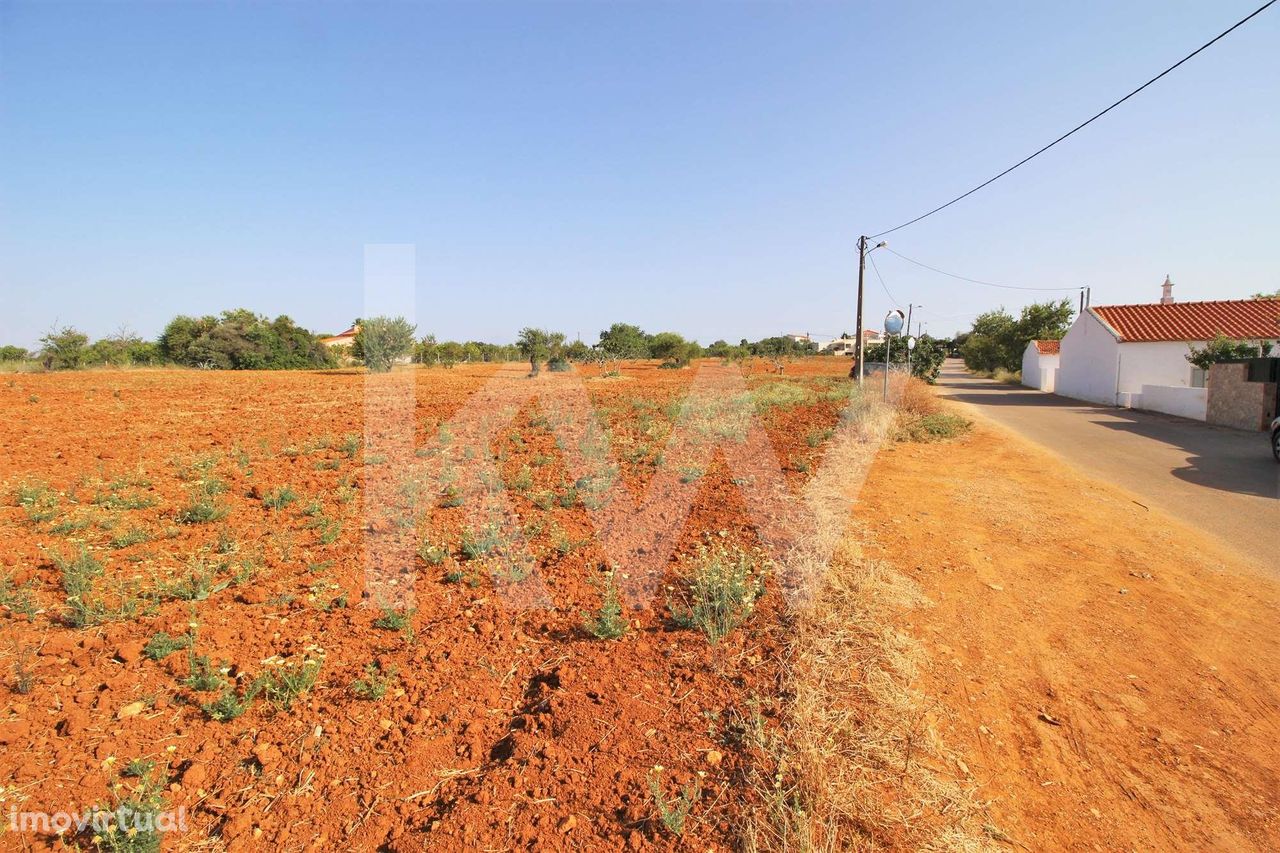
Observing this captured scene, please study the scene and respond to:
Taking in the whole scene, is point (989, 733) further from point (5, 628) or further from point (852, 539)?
point (5, 628)

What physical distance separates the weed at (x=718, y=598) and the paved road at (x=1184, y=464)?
479 cm

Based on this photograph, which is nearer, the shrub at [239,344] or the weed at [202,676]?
the weed at [202,676]

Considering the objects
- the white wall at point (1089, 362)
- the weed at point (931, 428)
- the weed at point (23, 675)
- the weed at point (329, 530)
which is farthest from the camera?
the white wall at point (1089, 362)

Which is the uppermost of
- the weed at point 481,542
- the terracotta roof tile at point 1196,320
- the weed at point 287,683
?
the terracotta roof tile at point 1196,320

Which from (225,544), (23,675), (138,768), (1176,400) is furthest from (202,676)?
(1176,400)

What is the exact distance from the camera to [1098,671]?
3271 mm

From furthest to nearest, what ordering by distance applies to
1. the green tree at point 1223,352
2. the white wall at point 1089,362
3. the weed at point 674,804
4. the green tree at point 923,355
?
the green tree at point 923,355 < the white wall at point 1089,362 < the green tree at point 1223,352 < the weed at point 674,804

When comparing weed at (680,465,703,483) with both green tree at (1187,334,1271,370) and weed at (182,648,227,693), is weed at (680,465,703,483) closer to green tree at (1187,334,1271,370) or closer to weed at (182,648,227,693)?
weed at (182,648,227,693)

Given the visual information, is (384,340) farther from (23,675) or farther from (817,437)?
(23,675)

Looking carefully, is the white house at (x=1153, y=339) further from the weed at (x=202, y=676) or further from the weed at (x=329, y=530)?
the weed at (x=202, y=676)

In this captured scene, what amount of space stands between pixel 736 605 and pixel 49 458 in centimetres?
823

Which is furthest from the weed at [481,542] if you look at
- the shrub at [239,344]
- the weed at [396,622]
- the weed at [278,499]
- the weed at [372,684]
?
the shrub at [239,344]

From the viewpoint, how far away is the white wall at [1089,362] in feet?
63.7

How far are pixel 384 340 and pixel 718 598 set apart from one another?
2974 centimetres
